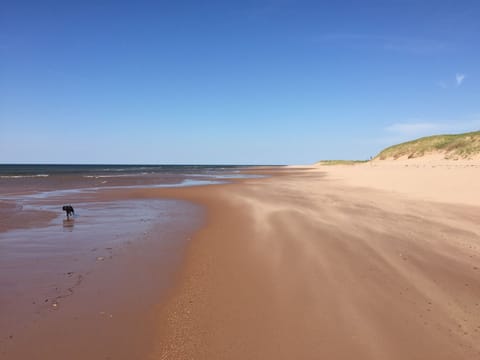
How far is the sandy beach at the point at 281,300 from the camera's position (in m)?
4.10

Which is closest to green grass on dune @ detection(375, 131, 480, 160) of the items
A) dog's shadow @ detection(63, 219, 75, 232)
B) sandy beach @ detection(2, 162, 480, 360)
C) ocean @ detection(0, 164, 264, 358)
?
sandy beach @ detection(2, 162, 480, 360)

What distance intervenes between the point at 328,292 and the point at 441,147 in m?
62.5

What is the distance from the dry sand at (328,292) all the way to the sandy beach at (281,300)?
24 millimetres

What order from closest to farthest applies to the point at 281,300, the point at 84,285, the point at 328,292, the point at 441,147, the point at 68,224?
the point at 281,300 → the point at 328,292 → the point at 84,285 → the point at 68,224 → the point at 441,147

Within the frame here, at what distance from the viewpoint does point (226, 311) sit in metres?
5.10

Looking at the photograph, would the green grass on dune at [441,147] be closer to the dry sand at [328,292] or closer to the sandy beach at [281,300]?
the dry sand at [328,292]

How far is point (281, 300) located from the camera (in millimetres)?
5492

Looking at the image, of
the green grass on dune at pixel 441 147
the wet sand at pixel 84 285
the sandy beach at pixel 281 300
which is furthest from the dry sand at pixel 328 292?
the green grass on dune at pixel 441 147

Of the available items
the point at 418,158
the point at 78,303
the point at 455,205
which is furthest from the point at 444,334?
the point at 418,158

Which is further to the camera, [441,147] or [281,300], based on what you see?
[441,147]

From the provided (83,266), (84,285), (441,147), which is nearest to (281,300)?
(84,285)

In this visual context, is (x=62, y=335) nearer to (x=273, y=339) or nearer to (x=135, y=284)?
(x=135, y=284)

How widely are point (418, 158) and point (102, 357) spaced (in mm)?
64713

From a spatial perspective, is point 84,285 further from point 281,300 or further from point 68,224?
point 68,224
